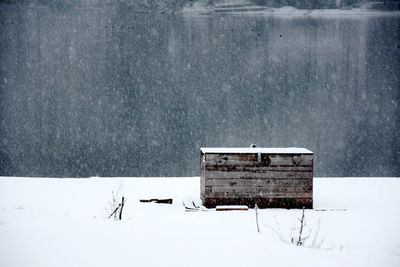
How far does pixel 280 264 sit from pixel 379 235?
259 centimetres

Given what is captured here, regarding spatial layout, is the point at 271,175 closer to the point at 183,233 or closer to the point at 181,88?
the point at 183,233

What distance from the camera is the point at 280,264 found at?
4.30 meters

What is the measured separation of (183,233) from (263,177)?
366cm

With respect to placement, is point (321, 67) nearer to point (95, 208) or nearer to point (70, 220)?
point (95, 208)

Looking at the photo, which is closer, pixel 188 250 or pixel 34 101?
pixel 188 250

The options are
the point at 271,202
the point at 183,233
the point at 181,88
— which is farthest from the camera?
the point at 181,88

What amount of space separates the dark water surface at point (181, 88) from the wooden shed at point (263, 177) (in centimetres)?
342

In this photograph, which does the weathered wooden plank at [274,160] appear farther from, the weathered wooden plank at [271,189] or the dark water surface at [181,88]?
the dark water surface at [181,88]

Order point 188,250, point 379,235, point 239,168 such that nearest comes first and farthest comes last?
point 188,250 → point 379,235 → point 239,168

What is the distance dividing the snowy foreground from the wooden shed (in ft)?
1.19

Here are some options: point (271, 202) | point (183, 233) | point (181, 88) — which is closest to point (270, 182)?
point (271, 202)

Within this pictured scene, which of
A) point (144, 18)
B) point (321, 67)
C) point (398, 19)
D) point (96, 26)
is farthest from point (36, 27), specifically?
point (398, 19)

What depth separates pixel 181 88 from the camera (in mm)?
12273

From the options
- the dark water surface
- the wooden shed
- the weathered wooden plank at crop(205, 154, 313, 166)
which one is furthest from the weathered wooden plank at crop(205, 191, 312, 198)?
the dark water surface
